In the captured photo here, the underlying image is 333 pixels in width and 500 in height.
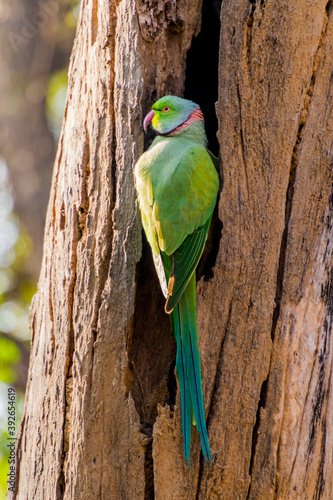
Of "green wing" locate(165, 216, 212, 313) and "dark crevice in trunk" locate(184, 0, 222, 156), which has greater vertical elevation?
"dark crevice in trunk" locate(184, 0, 222, 156)

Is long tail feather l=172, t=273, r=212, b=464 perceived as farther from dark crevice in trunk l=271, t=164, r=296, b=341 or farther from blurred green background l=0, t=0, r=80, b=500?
blurred green background l=0, t=0, r=80, b=500

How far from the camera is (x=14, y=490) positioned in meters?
2.61

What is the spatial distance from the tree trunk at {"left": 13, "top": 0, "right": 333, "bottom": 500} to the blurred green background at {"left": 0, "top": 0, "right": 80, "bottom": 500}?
306cm

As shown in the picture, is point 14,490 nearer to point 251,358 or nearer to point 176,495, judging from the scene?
point 176,495

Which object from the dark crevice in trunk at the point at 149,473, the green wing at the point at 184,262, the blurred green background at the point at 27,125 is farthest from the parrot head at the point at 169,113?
the blurred green background at the point at 27,125

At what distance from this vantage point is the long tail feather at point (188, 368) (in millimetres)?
2121

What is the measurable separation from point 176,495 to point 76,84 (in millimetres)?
2060

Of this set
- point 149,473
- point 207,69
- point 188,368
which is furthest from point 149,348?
point 207,69

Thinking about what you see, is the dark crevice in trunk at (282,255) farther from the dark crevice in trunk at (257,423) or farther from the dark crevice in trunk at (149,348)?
the dark crevice in trunk at (149,348)

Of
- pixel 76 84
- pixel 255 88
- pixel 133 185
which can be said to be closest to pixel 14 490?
pixel 133 185

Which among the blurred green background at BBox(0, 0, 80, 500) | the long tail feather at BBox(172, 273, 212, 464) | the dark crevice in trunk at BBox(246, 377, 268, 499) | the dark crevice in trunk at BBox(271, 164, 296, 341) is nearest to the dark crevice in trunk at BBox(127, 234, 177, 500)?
the long tail feather at BBox(172, 273, 212, 464)

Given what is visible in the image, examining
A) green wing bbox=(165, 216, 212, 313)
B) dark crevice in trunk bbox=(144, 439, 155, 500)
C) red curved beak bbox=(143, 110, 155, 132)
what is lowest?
dark crevice in trunk bbox=(144, 439, 155, 500)

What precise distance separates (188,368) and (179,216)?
684 millimetres

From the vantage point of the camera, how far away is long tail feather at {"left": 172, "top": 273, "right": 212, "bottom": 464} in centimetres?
212
